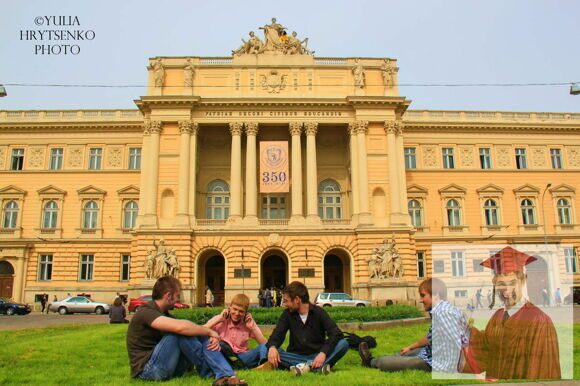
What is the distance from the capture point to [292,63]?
43.7 m

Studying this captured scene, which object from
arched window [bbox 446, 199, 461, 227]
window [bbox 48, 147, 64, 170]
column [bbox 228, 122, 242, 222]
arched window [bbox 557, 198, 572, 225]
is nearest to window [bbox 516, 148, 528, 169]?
arched window [bbox 557, 198, 572, 225]

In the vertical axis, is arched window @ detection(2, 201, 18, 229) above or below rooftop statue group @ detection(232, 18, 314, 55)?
below

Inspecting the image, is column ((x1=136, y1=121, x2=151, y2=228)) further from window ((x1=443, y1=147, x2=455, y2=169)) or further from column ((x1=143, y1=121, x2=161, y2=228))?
window ((x1=443, y1=147, x2=455, y2=169))

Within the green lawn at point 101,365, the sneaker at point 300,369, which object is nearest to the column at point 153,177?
the green lawn at point 101,365

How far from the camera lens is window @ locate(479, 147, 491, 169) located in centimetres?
4900

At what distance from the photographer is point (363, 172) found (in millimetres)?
41344

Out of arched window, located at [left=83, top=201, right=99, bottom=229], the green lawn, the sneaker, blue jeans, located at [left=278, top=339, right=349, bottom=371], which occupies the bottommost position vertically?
the green lawn

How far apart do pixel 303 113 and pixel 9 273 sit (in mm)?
29072

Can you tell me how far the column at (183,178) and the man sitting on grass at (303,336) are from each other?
31.7m

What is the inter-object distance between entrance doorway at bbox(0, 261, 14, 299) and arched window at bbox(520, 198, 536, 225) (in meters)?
46.5

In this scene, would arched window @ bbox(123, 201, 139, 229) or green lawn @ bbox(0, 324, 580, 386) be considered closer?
green lawn @ bbox(0, 324, 580, 386)

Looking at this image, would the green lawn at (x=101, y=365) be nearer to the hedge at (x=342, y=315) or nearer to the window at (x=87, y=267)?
the hedge at (x=342, y=315)

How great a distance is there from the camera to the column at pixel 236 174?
134 ft

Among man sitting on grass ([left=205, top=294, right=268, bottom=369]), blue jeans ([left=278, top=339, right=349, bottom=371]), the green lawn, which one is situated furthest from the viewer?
man sitting on grass ([left=205, top=294, right=268, bottom=369])
